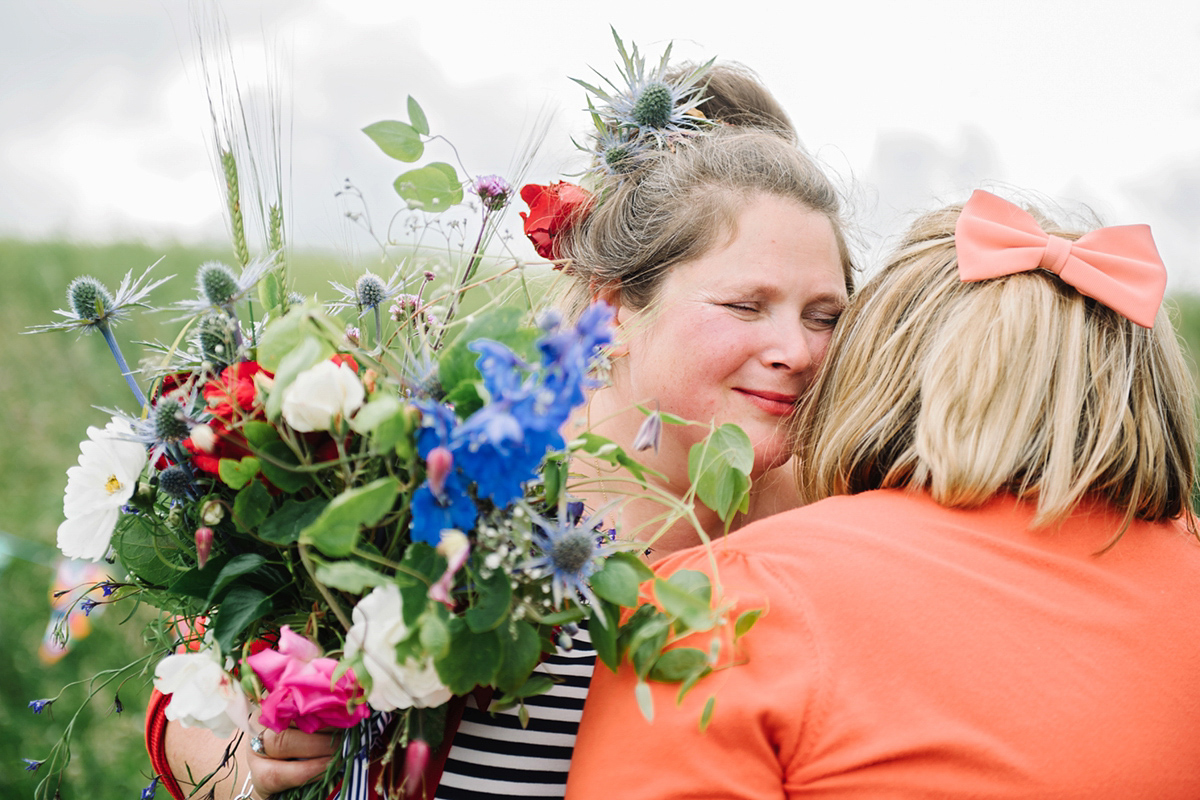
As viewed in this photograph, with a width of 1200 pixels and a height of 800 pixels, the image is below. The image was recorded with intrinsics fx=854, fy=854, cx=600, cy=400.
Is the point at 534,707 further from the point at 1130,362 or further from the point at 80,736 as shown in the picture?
the point at 80,736

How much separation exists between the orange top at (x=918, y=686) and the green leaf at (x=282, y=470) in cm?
46

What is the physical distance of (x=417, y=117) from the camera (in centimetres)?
129

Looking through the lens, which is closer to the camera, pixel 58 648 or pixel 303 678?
pixel 303 678

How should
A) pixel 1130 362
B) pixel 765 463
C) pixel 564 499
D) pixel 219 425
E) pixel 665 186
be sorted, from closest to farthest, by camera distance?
pixel 564 499, pixel 219 425, pixel 1130 362, pixel 765 463, pixel 665 186

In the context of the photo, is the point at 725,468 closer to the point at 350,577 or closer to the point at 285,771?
the point at 350,577

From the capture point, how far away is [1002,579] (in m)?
1.09

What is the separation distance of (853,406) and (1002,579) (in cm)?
43

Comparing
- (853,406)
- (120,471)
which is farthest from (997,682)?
(120,471)

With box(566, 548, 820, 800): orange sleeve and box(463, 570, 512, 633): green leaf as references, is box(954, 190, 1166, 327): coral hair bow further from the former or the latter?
box(463, 570, 512, 633): green leaf

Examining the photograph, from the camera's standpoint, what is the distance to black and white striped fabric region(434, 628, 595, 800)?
1131 millimetres

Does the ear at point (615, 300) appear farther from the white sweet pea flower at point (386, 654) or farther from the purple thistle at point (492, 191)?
the white sweet pea flower at point (386, 654)

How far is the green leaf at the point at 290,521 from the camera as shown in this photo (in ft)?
3.28

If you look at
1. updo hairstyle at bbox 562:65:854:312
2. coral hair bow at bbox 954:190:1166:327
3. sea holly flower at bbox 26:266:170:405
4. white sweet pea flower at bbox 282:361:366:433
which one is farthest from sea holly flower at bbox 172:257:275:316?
coral hair bow at bbox 954:190:1166:327

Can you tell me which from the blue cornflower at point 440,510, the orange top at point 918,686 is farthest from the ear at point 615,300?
the blue cornflower at point 440,510
